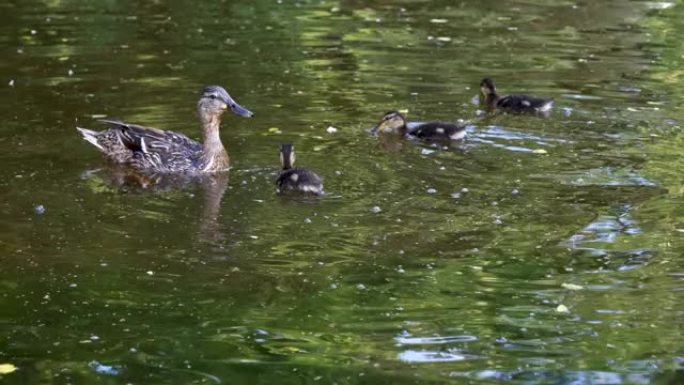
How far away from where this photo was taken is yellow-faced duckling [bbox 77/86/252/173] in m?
11.3

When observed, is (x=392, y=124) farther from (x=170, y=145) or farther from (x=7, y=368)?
(x=7, y=368)

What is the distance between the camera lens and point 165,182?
11.0 m

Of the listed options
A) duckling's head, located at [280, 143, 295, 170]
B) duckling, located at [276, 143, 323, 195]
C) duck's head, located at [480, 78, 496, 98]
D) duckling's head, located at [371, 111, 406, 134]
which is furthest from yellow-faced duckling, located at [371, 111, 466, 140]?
duckling, located at [276, 143, 323, 195]

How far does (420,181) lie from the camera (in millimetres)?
10562

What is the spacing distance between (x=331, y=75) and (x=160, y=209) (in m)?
5.25

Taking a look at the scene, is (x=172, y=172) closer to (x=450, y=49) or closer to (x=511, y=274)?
(x=511, y=274)

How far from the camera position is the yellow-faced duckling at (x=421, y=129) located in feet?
38.8

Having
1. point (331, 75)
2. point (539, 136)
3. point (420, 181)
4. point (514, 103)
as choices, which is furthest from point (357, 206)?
point (331, 75)

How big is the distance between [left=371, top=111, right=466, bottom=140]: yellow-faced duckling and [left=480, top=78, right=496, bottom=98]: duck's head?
1103 mm

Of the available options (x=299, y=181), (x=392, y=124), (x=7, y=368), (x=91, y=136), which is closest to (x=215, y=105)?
(x=91, y=136)

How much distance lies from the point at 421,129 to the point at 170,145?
2.29 meters

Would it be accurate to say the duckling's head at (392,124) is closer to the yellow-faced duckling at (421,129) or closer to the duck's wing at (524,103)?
the yellow-faced duckling at (421,129)

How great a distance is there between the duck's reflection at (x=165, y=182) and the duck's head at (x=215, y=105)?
63cm

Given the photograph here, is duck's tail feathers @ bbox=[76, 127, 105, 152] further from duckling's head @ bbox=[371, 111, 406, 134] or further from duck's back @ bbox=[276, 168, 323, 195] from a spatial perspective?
duckling's head @ bbox=[371, 111, 406, 134]
